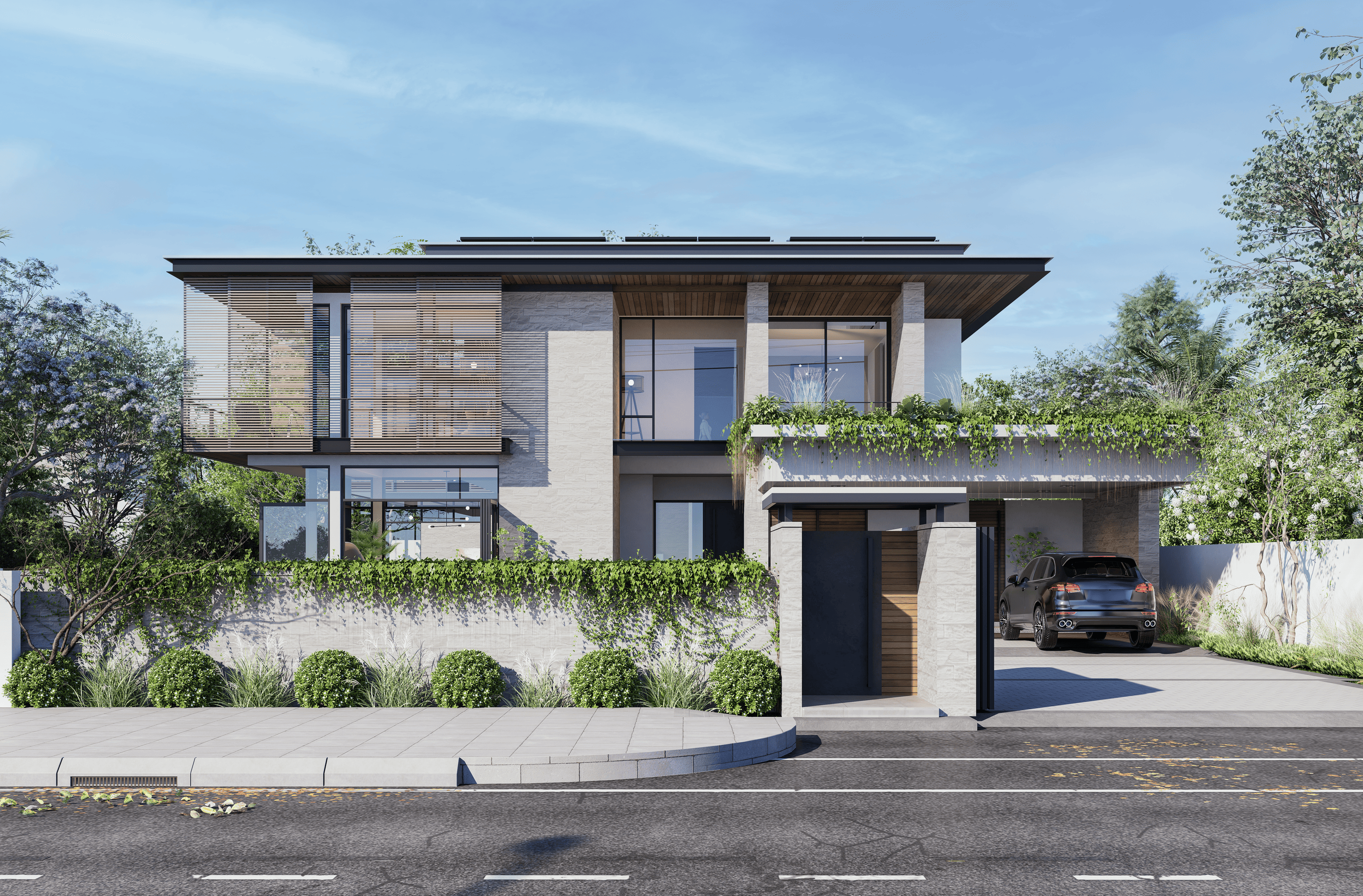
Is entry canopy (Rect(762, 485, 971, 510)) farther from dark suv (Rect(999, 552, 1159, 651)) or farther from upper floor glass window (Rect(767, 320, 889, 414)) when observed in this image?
upper floor glass window (Rect(767, 320, 889, 414))

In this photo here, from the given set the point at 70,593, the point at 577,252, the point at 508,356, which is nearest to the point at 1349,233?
the point at 577,252

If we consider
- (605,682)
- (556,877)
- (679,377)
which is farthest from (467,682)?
(679,377)

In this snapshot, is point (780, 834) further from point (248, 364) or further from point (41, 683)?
point (248, 364)

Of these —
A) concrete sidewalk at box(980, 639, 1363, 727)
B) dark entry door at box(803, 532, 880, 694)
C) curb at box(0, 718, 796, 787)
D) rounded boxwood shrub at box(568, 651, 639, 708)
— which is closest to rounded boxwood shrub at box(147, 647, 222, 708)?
curb at box(0, 718, 796, 787)

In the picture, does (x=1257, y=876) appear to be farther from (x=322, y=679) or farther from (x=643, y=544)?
(x=643, y=544)

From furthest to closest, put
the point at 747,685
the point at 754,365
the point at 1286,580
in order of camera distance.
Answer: the point at 754,365, the point at 1286,580, the point at 747,685

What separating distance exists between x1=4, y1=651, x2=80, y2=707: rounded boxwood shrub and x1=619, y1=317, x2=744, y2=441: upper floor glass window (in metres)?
12.9

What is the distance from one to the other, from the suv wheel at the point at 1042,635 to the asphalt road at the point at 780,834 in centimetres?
961

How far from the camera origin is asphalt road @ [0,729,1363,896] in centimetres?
563

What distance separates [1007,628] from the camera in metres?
20.7

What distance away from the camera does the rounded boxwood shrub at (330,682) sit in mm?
11562

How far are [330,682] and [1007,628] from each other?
583 inches

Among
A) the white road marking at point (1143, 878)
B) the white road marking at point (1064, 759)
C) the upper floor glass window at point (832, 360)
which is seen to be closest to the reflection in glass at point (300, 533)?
the upper floor glass window at point (832, 360)

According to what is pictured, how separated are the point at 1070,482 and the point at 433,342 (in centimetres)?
1362
